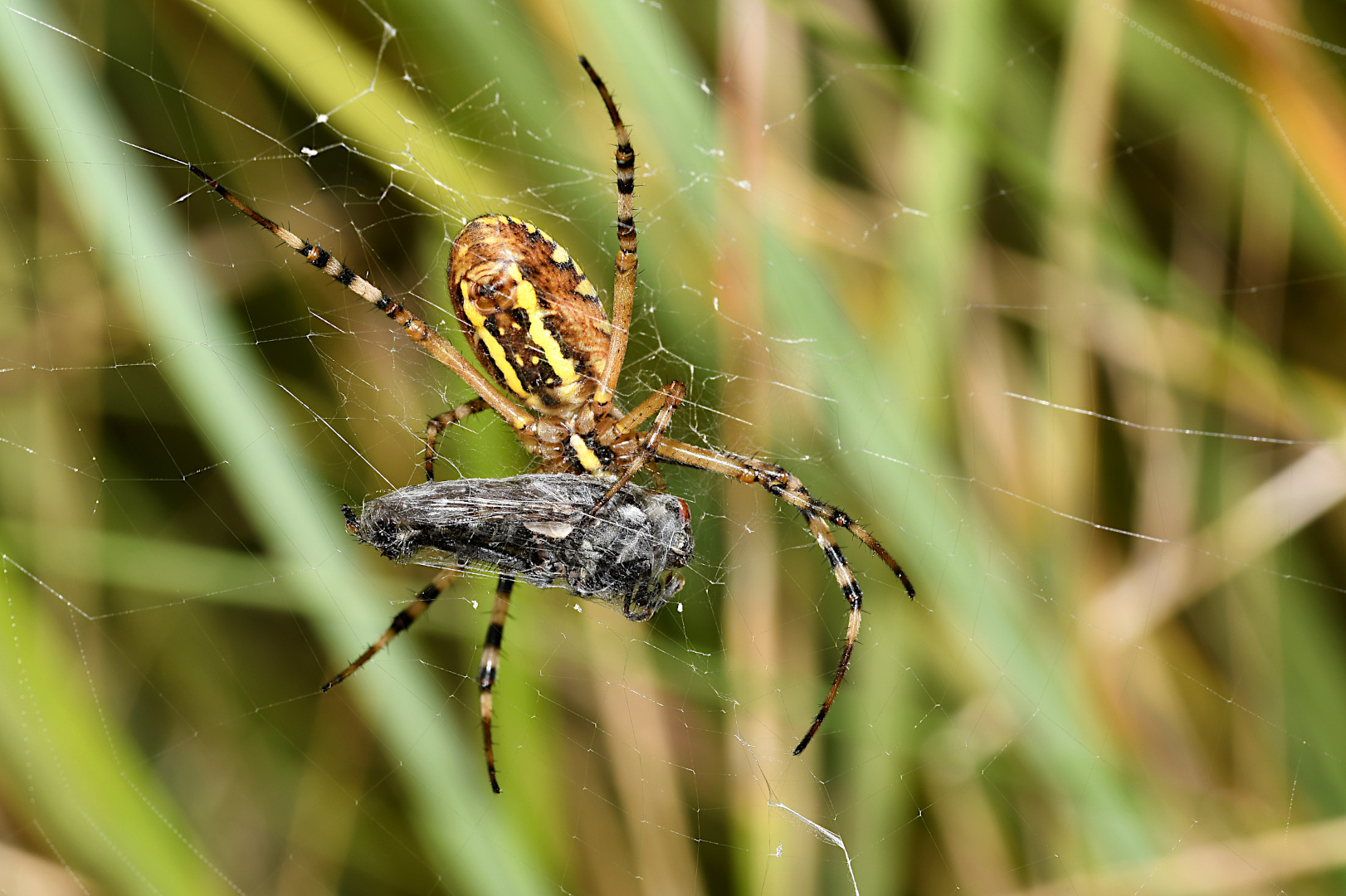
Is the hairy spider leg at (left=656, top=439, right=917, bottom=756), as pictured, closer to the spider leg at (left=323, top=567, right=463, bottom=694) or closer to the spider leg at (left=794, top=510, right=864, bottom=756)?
the spider leg at (left=794, top=510, right=864, bottom=756)

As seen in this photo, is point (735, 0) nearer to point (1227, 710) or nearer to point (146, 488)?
point (146, 488)

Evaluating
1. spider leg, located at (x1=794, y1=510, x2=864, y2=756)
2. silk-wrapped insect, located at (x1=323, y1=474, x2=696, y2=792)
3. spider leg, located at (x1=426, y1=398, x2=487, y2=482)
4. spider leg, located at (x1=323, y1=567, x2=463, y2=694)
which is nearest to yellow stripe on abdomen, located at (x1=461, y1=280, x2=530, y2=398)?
spider leg, located at (x1=426, y1=398, x2=487, y2=482)

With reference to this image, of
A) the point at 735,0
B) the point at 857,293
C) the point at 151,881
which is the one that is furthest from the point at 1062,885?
the point at 735,0

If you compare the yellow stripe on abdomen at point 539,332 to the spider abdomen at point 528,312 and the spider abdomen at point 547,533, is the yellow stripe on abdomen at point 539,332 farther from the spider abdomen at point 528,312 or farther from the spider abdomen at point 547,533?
the spider abdomen at point 547,533

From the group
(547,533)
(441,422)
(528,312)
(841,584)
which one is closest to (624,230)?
(528,312)

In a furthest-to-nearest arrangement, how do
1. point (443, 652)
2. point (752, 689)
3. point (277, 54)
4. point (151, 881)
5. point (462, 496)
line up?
point (443, 652)
point (752, 689)
point (277, 54)
point (151, 881)
point (462, 496)

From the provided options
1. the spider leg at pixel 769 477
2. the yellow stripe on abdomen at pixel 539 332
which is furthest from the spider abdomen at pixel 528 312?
the spider leg at pixel 769 477

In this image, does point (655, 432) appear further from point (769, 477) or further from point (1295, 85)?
point (1295, 85)
